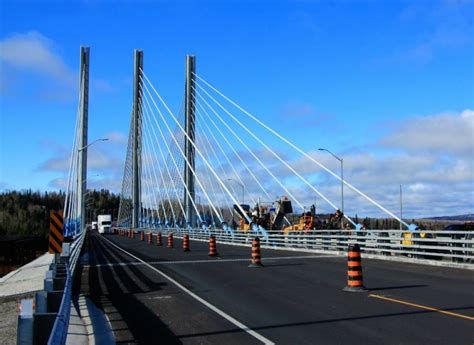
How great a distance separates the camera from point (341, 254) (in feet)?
89.6

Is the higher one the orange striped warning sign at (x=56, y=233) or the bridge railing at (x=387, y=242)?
the orange striped warning sign at (x=56, y=233)

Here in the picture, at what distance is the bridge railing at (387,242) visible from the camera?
20.3 meters

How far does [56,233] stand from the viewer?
14.4 metres

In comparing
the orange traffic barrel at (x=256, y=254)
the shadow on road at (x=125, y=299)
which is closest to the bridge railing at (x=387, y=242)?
the orange traffic barrel at (x=256, y=254)

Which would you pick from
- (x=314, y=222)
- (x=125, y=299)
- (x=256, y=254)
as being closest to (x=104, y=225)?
(x=314, y=222)

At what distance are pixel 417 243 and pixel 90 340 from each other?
17393mm

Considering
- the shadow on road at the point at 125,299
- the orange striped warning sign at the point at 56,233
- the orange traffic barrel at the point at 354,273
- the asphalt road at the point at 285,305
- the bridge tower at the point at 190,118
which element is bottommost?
the shadow on road at the point at 125,299

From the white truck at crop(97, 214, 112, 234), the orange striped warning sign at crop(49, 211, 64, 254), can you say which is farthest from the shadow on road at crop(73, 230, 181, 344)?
the white truck at crop(97, 214, 112, 234)

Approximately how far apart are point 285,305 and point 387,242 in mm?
15927

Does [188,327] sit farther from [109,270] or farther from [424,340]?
[109,270]

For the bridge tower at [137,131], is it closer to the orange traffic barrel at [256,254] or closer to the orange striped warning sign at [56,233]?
the orange traffic barrel at [256,254]

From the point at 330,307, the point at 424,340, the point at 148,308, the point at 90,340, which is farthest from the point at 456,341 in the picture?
the point at 148,308

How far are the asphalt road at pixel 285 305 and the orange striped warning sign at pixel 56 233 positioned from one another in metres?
1.39

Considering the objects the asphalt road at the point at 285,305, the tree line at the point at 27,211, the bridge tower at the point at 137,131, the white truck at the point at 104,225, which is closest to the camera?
the asphalt road at the point at 285,305
